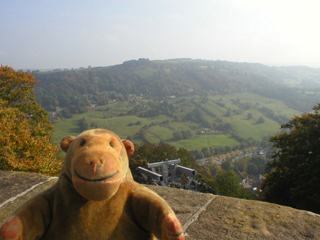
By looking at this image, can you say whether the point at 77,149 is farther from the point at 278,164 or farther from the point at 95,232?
the point at 278,164

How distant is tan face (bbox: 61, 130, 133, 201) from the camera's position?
6.03ft

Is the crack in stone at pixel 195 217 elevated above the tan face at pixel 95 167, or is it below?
below

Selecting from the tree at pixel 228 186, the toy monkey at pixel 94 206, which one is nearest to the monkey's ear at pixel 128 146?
the toy monkey at pixel 94 206

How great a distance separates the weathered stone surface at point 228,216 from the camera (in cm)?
327

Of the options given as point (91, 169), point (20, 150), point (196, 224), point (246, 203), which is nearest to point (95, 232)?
point (91, 169)

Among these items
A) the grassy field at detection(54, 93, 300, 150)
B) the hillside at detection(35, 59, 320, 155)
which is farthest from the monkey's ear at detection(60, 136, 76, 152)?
the grassy field at detection(54, 93, 300, 150)

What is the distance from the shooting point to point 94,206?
2062mm

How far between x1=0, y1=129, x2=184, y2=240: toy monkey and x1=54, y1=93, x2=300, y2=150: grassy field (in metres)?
52.4

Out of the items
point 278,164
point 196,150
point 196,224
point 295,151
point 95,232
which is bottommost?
point 196,150

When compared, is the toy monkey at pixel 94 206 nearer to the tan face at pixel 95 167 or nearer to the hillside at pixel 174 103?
the tan face at pixel 95 167

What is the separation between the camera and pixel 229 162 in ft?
162

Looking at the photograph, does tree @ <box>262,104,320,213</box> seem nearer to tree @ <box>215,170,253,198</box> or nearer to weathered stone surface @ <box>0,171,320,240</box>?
tree @ <box>215,170,253,198</box>

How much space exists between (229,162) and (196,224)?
48.3 metres

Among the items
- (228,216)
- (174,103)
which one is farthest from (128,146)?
(174,103)
